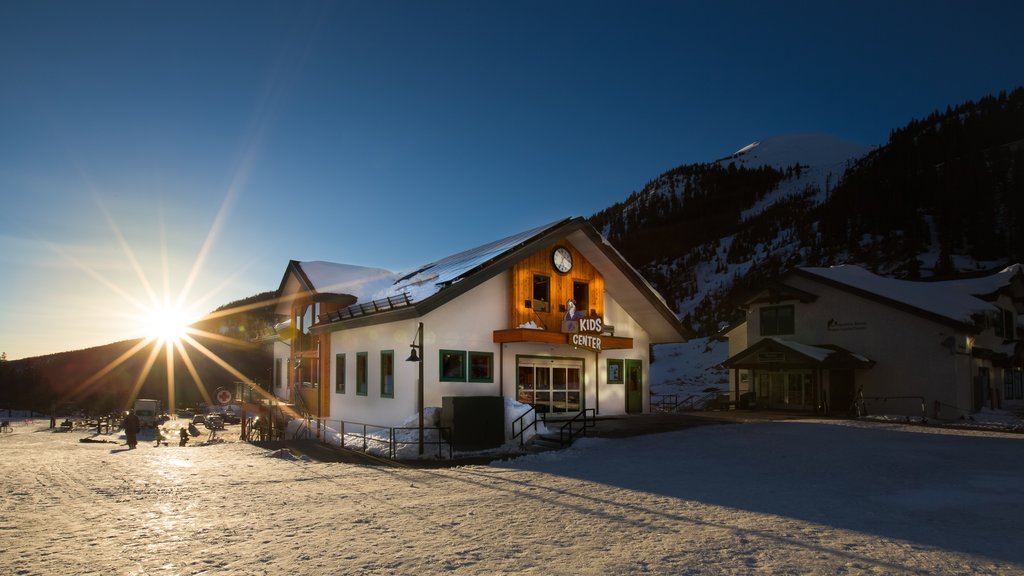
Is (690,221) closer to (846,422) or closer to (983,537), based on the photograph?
(846,422)

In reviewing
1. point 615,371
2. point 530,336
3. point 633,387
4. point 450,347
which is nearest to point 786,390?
point 633,387

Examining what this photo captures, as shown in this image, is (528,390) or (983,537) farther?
(528,390)

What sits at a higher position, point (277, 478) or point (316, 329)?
point (316, 329)

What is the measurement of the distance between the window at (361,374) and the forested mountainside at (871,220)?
4496 cm

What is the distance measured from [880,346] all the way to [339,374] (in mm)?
23781

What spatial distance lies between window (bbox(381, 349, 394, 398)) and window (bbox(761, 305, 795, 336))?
69.2 feet

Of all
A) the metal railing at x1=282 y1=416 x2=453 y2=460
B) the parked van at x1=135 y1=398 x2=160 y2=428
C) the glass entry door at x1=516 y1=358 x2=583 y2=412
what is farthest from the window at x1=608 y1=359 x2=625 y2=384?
the parked van at x1=135 y1=398 x2=160 y2=428

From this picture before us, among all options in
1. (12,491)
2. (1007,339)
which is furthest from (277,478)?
(1007,339)

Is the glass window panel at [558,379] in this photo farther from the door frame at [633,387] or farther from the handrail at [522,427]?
the handrail at [522,427]

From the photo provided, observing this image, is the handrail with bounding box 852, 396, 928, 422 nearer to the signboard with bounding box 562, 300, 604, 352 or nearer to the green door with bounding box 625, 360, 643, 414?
the green door with bounding box 625, 360, 643, 414

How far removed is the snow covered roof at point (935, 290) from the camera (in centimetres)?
2989

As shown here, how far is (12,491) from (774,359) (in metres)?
27.9

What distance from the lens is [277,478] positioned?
1320 cm

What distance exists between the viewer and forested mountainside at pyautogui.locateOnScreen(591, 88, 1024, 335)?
84.3m
